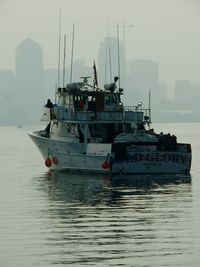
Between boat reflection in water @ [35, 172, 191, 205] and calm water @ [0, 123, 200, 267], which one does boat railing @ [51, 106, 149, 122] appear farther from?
calm water @ [0, 123, 200, 267]

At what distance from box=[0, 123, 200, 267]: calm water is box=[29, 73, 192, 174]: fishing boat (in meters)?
1.42

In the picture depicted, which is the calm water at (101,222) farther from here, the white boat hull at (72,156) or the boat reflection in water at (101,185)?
the white boat hull at (72,156)

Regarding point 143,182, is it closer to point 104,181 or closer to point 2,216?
point 104,181

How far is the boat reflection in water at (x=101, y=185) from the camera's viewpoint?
52.7 m

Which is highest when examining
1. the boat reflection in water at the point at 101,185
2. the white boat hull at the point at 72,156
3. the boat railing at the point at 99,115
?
the boat railing at the point at 99,115

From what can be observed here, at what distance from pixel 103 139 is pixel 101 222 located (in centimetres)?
2810

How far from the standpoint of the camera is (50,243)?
3553cm

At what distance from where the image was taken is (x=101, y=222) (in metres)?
41.0

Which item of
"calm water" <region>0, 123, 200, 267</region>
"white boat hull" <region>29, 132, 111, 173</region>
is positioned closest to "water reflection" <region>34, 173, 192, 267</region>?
"calm water" <region>0, 123, 200, 267</region>

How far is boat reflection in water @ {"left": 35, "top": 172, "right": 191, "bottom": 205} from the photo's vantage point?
5269cm

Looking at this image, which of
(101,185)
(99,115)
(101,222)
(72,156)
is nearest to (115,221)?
(101,222)

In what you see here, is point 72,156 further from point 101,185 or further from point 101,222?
point 101,222

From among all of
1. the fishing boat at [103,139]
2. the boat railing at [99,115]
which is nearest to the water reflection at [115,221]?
the fishing boat at [103,139]

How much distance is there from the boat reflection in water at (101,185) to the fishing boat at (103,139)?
0.80 meters
